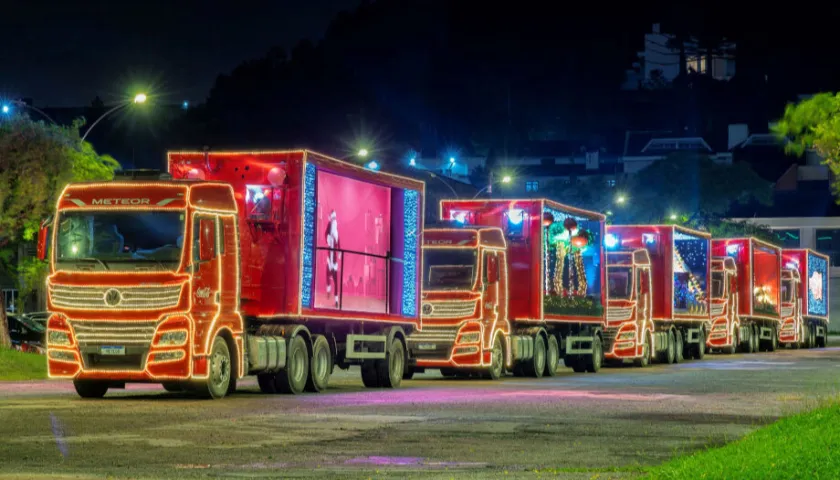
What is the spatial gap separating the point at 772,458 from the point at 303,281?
44.8ft

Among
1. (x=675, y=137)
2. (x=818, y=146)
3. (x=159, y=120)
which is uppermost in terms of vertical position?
(x=675, y=137)

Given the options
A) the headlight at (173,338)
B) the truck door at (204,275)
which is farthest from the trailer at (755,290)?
the headlight at (173,338)

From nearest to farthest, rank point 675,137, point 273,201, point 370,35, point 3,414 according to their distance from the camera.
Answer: point 3,414 < point 273,201 < point 370,35 < point 675,137

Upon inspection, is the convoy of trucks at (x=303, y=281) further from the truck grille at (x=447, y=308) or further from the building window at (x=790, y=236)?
the building window at (x=790, y=236)

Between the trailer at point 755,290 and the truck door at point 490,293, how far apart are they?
81.7 ft

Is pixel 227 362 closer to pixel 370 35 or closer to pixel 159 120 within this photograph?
pixel 159 120

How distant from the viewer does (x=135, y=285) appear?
2380 centimetres

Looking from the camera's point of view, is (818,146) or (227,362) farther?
(818,146)

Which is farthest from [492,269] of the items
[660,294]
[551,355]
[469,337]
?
[660,294]

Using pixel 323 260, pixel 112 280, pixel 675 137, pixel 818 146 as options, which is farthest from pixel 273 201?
pixel 675 137

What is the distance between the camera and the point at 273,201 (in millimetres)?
26266

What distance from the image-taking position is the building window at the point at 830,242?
10912 cm

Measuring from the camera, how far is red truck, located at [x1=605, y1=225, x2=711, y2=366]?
44.1m

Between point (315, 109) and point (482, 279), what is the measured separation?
3091 inches
